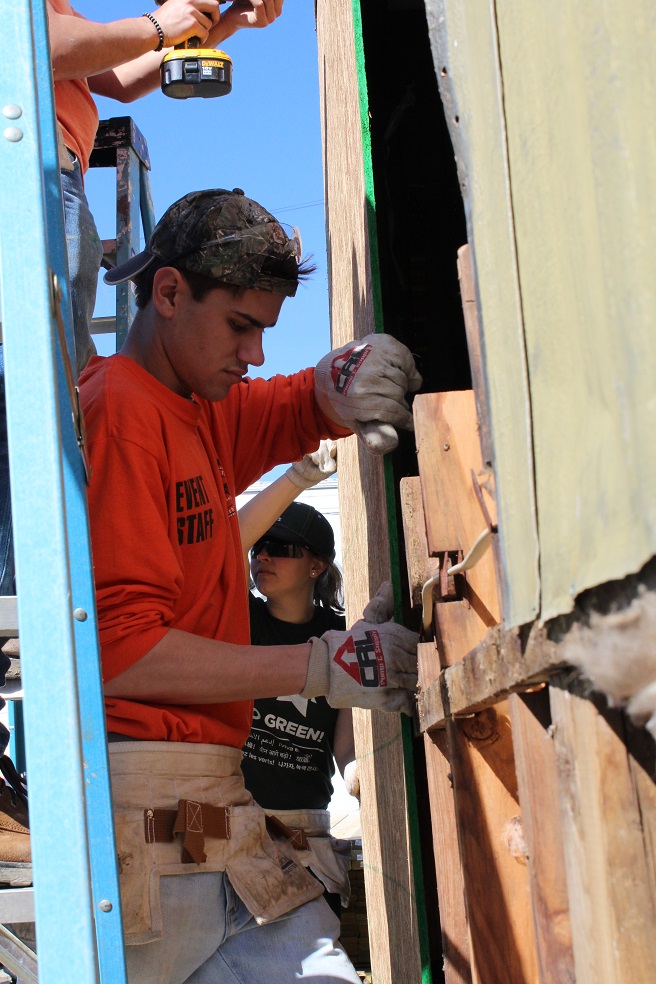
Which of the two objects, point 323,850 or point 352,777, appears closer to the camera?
point 323,850

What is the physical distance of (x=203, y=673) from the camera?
2215mm

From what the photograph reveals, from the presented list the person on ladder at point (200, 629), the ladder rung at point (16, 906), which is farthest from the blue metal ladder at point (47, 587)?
the person on ladder at point (200, 629)

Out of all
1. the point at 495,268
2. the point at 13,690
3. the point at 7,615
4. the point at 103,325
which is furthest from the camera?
the point at 13,690

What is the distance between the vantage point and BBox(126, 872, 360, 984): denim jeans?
7.24ft

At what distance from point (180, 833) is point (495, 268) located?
1.63 m

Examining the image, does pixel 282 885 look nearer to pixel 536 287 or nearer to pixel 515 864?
pixel 515 864

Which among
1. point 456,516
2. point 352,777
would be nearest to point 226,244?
point 456,516

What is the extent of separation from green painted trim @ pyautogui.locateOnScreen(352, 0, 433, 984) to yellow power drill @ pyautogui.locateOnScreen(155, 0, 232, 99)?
454mm

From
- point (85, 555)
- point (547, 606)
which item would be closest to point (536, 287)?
point (547, 606)

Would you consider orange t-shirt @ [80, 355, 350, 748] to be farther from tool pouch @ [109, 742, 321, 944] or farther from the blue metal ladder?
the blue metal ladder

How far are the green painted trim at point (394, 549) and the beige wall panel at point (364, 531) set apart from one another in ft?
0.25

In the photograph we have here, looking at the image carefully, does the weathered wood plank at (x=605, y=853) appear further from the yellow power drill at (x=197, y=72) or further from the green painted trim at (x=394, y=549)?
the yellow power drill at (x=197, y=72)

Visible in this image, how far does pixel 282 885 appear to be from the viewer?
2.38 m

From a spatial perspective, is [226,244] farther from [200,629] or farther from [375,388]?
[200,629]
